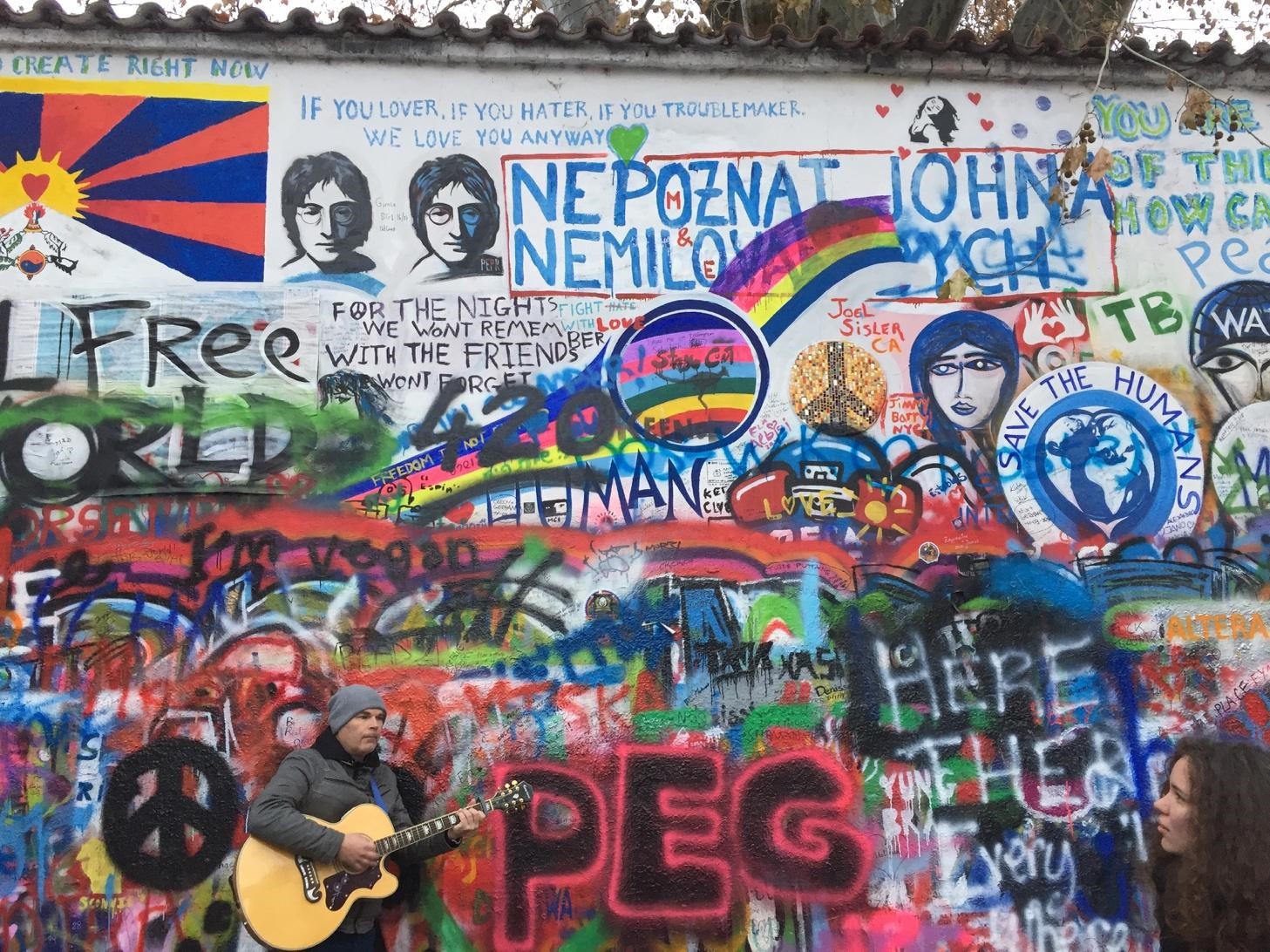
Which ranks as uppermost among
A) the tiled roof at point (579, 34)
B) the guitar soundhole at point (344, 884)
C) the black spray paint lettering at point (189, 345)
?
the tiled roof at point (579, 34)

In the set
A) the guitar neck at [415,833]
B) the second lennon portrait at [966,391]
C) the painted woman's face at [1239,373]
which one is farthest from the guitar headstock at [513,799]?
the painted woman's face at [1239,373]

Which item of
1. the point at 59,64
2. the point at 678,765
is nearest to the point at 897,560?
the point at 678,765

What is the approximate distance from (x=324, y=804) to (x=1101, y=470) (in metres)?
4.14

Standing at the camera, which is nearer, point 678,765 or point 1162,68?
point 678,765

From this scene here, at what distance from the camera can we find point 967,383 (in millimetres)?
5906

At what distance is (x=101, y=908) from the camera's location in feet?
16.9

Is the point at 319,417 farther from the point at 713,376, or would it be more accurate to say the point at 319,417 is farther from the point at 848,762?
the point at 848,762

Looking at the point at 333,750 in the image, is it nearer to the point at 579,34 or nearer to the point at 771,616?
the point at 771,616

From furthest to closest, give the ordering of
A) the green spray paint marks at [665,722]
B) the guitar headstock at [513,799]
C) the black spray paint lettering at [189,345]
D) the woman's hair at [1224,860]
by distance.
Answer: the black spray paint lettering at [189,345], the green spray paint marks at [665,722], the guitar headstock at [513,799], the woman's hair at [1224,860]

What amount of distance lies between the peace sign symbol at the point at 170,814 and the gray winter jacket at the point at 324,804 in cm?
52

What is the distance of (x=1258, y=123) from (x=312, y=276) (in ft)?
17.1

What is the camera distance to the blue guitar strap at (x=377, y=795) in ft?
16.1

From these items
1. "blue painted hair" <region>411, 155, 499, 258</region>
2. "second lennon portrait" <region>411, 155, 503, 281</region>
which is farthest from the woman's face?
"blue painted hair" <region>411, 155, 499, 258</region>

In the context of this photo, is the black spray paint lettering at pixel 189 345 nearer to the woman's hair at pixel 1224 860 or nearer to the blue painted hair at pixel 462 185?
the blue painted hair at pixel 462 185
